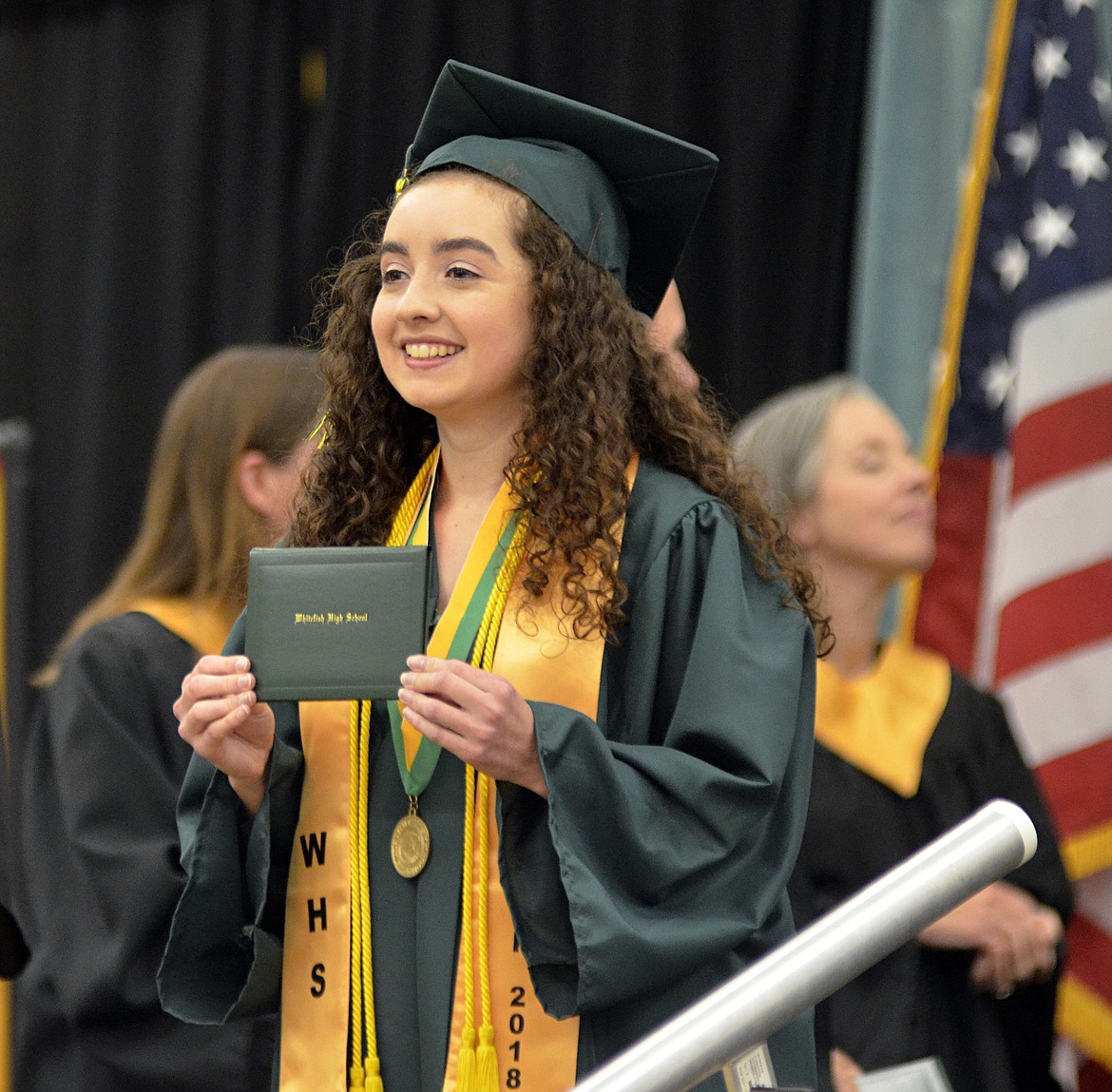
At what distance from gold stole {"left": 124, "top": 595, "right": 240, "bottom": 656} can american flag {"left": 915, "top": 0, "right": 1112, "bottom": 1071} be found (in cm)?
192

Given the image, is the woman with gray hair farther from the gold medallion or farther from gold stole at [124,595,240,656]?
the gold medallion

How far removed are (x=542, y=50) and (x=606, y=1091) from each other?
4.05m

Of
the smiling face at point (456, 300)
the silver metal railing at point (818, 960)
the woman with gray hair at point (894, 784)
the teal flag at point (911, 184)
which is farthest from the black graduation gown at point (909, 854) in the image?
the silver metal railing at point (818, 960)

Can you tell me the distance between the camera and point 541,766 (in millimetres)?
1804

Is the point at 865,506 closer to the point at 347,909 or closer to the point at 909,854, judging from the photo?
the point at 909,854

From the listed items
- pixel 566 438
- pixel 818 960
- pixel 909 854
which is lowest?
pixel 909 854

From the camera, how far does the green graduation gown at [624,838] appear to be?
183 centimetres

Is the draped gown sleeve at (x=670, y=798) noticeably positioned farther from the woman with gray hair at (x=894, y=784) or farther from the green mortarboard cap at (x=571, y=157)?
the woman with gray hair at (x=894, y=784)

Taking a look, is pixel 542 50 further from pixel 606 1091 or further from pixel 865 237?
pixel 606 1091

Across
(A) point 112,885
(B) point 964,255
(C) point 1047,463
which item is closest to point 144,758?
(A) point 112,885

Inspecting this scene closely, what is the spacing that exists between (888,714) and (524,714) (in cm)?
185

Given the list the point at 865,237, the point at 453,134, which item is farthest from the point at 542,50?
the point at 453,134

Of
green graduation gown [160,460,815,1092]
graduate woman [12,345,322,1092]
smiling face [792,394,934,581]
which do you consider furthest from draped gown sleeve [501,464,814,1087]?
smiling face [792,394,934,581]

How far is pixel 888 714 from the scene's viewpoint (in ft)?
11.5
